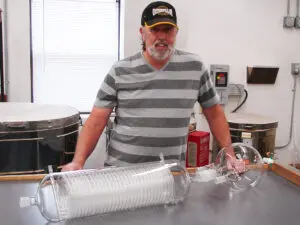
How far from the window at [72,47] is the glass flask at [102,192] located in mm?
2070

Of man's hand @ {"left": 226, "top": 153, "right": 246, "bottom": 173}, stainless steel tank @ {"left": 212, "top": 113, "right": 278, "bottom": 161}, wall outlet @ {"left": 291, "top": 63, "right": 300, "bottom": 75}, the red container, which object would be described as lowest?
the red container

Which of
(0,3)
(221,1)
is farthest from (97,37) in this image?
(221,1)

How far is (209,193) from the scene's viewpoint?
1.15 metres

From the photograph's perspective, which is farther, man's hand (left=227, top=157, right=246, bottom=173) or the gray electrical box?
the gray electrical box

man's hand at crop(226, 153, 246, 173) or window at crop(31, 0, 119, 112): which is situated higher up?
window at crop(31, 0, 119, 112)

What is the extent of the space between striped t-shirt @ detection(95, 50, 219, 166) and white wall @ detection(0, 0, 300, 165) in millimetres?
1481

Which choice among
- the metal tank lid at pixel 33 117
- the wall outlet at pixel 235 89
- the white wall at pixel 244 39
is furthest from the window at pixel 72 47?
the wall outlet at pixel 235 89

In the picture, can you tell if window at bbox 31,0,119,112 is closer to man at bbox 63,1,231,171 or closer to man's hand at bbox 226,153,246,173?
man at bbox 63,1,231,171

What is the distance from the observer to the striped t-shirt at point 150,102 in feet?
4.95

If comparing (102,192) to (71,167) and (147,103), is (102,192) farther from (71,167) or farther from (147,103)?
(147,103)

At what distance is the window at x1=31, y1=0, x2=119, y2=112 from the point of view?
9.62 feet

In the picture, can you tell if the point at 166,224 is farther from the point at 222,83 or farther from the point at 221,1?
the point at 221,1

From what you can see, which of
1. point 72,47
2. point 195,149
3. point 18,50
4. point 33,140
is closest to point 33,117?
point 33,140

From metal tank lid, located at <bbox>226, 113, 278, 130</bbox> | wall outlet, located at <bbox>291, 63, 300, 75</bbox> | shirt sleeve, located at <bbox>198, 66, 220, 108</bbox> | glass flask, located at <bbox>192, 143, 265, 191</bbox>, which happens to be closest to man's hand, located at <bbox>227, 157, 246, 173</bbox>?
glass flask, located at <bbox>192, 143, 265, 191</bbox>
